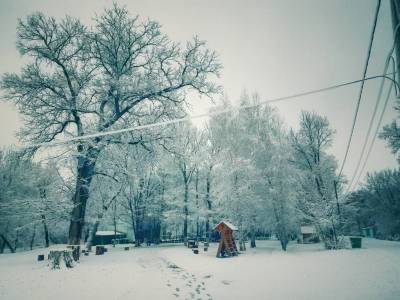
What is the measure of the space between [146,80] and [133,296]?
10908 mm

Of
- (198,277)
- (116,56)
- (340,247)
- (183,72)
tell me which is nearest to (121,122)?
(116,56)

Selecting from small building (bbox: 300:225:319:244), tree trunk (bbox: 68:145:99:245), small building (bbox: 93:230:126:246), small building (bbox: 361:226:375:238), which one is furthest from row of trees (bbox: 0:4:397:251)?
small building (bbox: 93:230:126:246)

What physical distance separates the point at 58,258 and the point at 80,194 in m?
3.75

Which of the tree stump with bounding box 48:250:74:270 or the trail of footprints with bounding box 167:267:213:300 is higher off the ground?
the tree stump with bounding box 48:250:74:270

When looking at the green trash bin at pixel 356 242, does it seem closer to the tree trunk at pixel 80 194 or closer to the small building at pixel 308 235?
the small building at pixel 308 235

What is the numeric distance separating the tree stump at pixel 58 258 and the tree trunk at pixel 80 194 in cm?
213

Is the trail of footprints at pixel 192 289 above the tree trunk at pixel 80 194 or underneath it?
underneath

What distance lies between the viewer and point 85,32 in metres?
13.1

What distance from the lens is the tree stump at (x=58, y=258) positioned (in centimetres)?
1002

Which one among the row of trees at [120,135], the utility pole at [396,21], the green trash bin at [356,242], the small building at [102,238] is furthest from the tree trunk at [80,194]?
the small building at [102,238]

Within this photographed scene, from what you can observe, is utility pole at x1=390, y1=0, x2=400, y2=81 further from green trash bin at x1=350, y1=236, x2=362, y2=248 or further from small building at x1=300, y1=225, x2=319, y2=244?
small building at x1=300, y1=225, x2=319, y2=244

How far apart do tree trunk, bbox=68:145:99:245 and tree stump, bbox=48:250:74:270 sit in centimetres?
213

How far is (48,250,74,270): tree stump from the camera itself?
32.9 feet

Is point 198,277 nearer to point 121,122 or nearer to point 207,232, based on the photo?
point 121,122
